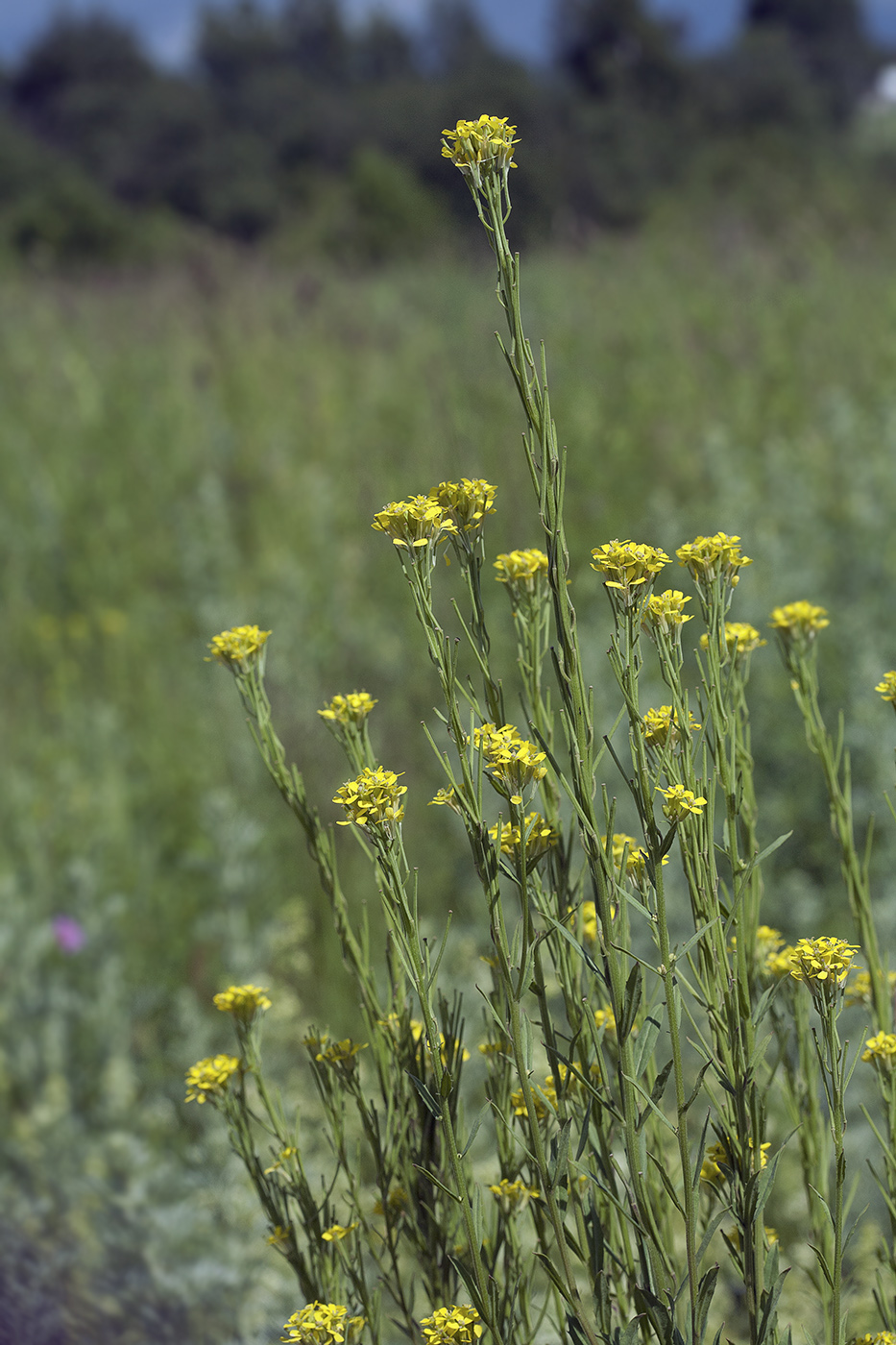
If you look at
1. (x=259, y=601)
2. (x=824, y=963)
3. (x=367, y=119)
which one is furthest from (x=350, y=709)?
(x=367, y=119)

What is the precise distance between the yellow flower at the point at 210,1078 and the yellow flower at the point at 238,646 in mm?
319

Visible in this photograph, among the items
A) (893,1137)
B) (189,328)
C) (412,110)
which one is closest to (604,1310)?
(893,1137)

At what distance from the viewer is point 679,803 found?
675mm

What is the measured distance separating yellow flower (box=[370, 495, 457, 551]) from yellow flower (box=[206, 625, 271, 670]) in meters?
0.18

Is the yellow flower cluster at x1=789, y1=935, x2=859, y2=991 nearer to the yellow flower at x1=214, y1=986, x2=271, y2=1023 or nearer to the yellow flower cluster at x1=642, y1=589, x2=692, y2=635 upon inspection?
the yellow flower cluster at x1=642, y1=589, x2=692, y2=635

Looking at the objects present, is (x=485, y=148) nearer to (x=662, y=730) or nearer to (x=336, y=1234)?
(x=662, y=730)

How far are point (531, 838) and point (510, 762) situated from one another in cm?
10

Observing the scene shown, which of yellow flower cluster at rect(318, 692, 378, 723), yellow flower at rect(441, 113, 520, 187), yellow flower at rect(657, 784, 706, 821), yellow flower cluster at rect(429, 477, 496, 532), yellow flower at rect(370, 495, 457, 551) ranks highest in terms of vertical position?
yellow flower at rect(441, 113, 520, 187)

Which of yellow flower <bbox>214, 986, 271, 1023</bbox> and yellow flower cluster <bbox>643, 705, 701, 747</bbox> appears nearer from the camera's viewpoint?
yellow flower cluster <bbox>643, 705, 701, 747</bbox>

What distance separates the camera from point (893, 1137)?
790mm

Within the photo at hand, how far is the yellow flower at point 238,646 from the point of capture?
842 millimetres

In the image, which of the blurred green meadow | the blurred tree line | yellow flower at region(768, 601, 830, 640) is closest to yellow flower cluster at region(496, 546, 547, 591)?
yellow flower at region(768, 601, 830, 640)

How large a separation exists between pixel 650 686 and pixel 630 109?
988 inches

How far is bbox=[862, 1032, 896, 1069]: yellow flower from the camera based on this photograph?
2.53 feet
